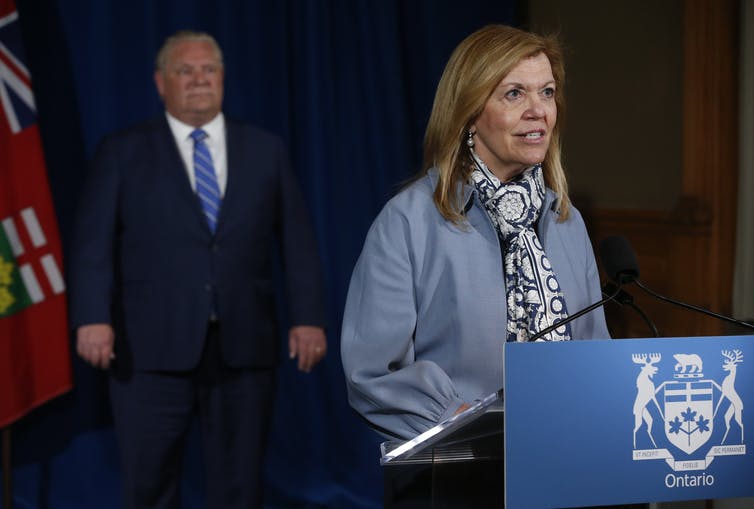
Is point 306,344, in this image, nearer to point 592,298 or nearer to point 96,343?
point 96,343

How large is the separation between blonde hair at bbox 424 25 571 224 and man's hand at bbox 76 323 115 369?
1863mm

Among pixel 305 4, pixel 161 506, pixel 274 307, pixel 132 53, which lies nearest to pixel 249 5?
pixel 305 4

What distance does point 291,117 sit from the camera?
4.10 metres

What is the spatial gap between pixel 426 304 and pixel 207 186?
1908 millimetres

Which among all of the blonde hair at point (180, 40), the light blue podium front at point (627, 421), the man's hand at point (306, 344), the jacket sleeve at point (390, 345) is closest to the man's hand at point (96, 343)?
the man's hand at point (306, 344)

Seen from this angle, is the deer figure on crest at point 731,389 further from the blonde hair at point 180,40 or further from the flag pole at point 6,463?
the flag pole at point 6,463

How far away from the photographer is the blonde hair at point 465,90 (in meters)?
1.68

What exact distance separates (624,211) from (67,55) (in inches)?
87.4

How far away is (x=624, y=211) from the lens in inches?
153

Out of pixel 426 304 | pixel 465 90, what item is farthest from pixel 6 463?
pixel 465 90

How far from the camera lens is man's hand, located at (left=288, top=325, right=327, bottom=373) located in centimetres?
357

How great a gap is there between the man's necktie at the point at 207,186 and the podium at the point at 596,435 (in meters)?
2.25

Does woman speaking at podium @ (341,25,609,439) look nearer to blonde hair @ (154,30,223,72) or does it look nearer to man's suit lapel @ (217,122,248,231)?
man's suit lapel @ (217,122,248,231)

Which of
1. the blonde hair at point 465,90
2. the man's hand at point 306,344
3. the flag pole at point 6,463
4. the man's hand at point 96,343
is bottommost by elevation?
the flag pole at point 6,463
